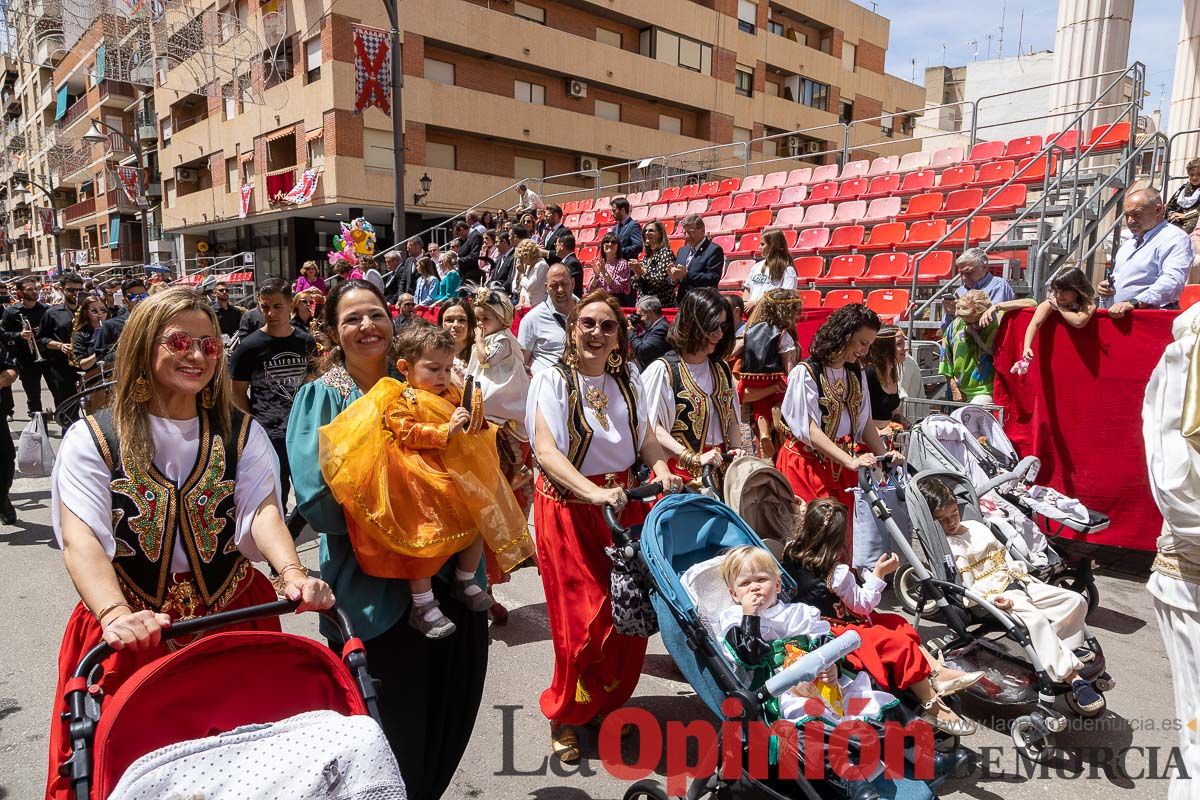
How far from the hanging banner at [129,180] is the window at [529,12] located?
19505 millimetres

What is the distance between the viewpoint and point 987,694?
11.7 ft

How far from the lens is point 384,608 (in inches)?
104

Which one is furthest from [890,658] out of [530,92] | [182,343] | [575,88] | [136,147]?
[575,88]

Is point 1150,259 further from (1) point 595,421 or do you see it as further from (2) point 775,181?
(2) point 775,181

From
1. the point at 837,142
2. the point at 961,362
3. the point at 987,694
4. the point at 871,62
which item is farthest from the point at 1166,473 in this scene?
the point at 871,62

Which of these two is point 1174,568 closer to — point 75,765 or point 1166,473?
point 1166,473

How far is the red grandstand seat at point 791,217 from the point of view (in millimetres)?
14700

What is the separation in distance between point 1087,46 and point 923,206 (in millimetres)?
3373

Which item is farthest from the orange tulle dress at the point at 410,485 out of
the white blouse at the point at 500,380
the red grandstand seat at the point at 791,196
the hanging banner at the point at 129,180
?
the hanging banner at the point at 129,180

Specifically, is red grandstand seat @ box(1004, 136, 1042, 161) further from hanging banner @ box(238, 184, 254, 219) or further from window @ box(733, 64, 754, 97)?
hanging banner @ box(238, 184, 254, 219)

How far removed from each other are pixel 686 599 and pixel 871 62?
44997 millimetres

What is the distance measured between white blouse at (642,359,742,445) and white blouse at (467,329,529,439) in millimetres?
1272

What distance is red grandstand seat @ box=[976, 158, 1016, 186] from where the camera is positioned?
1226 centimetres

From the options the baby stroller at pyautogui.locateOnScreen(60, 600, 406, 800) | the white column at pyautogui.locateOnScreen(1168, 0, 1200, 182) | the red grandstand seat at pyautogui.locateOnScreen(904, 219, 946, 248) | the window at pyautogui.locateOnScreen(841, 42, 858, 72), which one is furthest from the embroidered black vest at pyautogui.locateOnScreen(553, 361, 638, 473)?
the window at pyautogui.locateOnScreen(841, 42, 858, 72)
